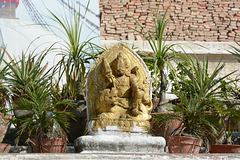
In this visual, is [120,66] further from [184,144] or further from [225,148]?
[225,148]

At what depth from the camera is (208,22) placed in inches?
365

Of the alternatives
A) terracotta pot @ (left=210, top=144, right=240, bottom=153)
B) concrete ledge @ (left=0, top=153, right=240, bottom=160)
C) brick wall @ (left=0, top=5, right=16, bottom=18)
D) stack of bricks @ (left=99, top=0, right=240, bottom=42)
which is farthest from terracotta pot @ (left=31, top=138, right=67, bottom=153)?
brick wall @ (left=0, top=5, right=16, bottom=18)

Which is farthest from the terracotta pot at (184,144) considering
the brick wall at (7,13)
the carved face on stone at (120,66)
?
the brick wall at (7,13)

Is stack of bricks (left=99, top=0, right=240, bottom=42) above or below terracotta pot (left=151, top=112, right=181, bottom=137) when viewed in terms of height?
above

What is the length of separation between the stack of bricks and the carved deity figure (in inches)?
165

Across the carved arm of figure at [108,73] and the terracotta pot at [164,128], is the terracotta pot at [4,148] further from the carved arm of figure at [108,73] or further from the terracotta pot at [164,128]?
the terracotta pot at [164,128]

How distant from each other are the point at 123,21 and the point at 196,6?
1.67 m

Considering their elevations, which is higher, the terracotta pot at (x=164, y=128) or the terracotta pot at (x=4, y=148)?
the terracotta pot at (x=164, y=128)

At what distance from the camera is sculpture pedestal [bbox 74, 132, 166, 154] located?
162 inches

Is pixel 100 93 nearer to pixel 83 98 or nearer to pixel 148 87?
pixel 148 87

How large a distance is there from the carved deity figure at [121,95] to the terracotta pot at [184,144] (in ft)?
1.16

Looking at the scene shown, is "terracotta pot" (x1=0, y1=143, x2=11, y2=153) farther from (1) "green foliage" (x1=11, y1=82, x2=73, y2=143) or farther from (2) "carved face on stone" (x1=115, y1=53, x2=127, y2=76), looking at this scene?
(2) "carved face on stone" (x1=115, y1=53, x2=127, y2=76)

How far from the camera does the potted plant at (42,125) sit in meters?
4.38

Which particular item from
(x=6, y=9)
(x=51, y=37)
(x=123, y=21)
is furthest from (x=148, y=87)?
(x=6, y=9)
